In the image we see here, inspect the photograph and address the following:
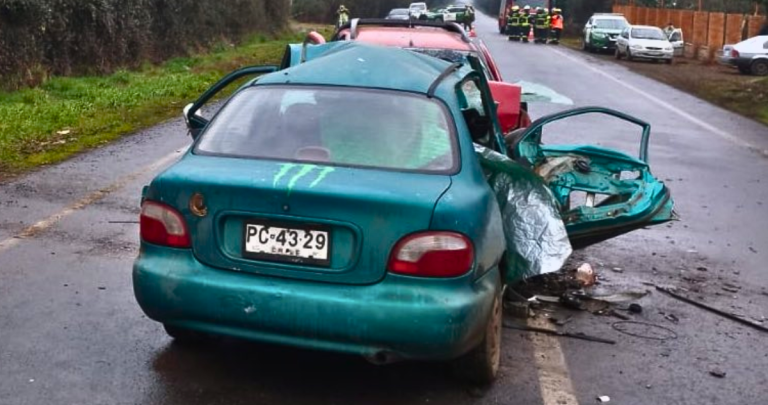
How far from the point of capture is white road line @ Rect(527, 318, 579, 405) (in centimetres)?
493

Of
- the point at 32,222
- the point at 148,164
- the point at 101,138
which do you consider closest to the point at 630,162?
the point at 32,222

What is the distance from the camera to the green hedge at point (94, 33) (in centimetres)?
1722

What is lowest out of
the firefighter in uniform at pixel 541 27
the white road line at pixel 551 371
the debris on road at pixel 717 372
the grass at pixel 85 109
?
the firefighter in uniform at pixel 541 27

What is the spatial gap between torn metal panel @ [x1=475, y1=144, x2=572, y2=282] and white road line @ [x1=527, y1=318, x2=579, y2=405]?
43cm

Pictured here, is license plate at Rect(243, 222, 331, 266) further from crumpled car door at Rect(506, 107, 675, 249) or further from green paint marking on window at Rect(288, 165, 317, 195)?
crumpled car door at Rect(506, 107, 675, 249)

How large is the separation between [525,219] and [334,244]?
4.93 feet

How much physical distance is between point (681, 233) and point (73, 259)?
16.3ft

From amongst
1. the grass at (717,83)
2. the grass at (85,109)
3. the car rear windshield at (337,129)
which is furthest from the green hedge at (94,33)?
the grass at (717,83)

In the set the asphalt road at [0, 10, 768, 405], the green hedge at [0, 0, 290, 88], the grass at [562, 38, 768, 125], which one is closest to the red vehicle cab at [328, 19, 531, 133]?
the asphalt road at [0, 10, 768, 405]

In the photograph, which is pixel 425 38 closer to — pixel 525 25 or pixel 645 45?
pixel 645 45

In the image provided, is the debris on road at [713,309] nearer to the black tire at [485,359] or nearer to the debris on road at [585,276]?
the debris on road at [585,276]

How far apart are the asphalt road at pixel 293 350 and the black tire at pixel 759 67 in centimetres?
2231

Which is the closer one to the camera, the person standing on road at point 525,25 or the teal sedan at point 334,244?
the teal sedan at point 334,244

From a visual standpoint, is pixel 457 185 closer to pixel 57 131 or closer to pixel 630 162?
pixel 630 162
